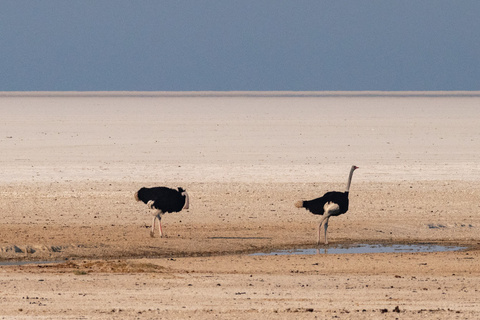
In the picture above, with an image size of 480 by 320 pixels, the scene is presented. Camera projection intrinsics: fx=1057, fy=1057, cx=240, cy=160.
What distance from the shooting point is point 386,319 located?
984 centimetres

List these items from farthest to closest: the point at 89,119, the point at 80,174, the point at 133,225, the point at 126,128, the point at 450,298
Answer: the point at 89,119
the point at 126,128
the point at 80,174
the point at 133,225
the point at 450,298

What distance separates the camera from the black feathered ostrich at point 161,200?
17.4 m

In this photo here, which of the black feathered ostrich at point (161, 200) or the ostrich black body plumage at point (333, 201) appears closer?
the ostrich black body plumage at point (333, 201)

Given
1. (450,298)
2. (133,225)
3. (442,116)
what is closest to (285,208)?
(133,225)

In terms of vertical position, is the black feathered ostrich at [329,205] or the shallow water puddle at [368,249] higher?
the black feathered ostrich at [329,205]

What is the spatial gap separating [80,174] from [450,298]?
56.4 feet

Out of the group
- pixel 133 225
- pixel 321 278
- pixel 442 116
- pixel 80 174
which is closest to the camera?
pixel 321 278

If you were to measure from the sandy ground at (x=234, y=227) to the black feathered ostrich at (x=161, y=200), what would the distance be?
46 cm

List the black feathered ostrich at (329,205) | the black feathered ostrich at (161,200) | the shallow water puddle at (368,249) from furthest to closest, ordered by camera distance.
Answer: the black feathered ostrich at (161,200) < the black feathered ostrich at (329,205) < the shallow water puddle at (368,249)

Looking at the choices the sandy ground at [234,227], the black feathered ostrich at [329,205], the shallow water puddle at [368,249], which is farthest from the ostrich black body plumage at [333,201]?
the shallow water puddle at [368,249]

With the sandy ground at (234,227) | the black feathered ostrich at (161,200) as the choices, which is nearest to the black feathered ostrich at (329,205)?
the sandy ground at (234,227)

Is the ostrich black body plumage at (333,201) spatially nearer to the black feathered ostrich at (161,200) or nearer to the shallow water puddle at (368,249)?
the shallow water puddle at (368,249)

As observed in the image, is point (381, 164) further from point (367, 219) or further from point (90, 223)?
point (90, 223)

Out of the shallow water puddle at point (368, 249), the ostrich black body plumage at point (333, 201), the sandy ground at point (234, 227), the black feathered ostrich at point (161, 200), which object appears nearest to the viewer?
the sandy ground at point (234, 227)
